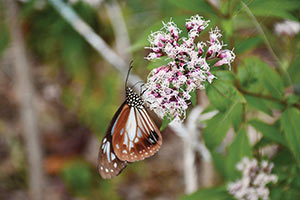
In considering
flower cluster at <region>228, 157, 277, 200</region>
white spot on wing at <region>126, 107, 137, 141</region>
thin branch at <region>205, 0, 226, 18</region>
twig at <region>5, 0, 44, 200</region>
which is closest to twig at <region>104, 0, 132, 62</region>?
twig at <region>5, 0, 44, 200</region>

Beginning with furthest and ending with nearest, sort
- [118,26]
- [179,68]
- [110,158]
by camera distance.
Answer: [118,26]
[110,158]
[179,68]

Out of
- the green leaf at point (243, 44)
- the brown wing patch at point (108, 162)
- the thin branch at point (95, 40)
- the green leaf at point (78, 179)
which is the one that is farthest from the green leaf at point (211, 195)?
the green leaf at point (78, 179)

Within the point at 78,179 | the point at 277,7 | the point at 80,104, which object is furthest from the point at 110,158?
the point at 80,104

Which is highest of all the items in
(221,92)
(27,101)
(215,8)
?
(27,101)

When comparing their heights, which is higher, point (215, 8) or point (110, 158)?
point (215, 8)

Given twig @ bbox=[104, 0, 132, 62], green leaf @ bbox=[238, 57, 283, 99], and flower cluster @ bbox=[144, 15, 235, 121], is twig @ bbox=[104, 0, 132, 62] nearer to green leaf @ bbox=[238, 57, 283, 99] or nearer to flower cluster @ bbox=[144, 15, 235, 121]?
green leaf @ bbox=[238, 57, 283, 99]

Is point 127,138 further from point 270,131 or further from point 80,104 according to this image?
point 80,104

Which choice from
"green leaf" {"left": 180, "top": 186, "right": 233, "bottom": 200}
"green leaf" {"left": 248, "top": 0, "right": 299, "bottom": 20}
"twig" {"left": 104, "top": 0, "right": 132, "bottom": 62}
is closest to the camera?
"green leaf" {"left": 248, "top": 0, "right": 299, "bottom": 20}
